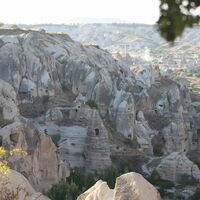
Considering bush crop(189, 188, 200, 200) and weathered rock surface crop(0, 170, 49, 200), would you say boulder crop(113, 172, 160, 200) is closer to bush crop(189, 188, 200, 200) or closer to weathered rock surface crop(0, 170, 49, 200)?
weathered rock surface crop(0, 170, 49, 200)

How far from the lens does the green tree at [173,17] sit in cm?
426

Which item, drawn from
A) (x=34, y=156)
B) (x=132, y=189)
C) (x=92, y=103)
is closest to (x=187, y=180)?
(x=92, y=103)

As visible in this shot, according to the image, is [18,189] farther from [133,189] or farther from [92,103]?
[92,103]

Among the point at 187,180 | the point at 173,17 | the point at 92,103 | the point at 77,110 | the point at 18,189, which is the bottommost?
the point at 187,180

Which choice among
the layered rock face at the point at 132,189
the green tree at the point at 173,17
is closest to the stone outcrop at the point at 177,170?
the layered rock face at the point at 132,189

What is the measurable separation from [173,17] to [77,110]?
26.3m

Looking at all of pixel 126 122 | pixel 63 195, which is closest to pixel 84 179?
pixel 63 195

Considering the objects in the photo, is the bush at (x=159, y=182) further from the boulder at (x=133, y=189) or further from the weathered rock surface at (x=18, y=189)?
the boulder at (x=133, y=189)

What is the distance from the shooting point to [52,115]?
29.6 m

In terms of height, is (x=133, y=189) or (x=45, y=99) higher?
(x=133, y=189)

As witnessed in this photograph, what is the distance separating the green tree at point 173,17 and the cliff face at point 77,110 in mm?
13525

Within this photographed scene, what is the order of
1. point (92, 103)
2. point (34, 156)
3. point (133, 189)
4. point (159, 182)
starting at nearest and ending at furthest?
point (133, 189)
point (34, 156)
point (159, 182)
point (92, 103)

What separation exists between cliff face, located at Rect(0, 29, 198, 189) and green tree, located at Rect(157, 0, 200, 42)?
1353 centimetres

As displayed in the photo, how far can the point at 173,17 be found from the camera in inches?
169
